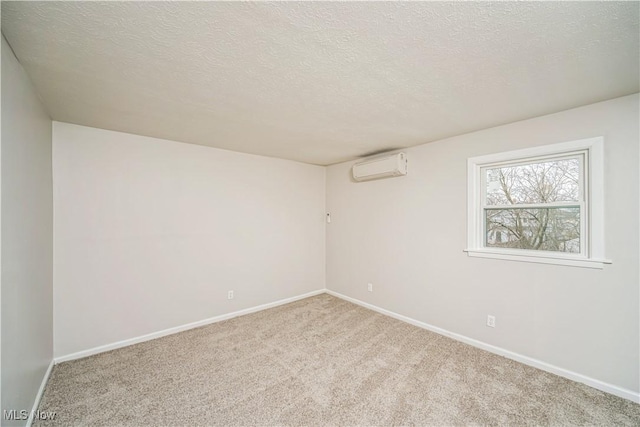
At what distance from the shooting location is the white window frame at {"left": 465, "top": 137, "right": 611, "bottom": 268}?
206 centimetres

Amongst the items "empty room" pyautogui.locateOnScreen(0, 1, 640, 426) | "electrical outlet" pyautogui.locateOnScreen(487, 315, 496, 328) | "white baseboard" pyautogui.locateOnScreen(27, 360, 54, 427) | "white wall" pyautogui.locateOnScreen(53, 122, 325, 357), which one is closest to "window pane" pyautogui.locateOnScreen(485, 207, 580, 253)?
"empty room" pyautogui.locateOnScreen(0, 1, 640, 426)

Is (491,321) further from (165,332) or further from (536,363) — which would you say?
(165,332)

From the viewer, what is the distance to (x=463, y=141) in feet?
9.37

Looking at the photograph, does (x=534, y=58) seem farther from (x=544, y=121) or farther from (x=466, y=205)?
(x=466, y=205)

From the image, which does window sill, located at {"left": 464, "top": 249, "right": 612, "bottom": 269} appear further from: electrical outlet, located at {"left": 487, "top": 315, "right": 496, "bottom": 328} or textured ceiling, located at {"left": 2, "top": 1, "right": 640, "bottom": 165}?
textured ceiling, located at {"left": 2, "top": 1, "right": 640, "bottom": 165}

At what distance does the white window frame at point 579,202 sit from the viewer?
2.06 meters

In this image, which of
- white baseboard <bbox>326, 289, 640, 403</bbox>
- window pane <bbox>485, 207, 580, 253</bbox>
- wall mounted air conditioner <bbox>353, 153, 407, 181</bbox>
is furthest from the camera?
wall mounted air conditioner <bbox>353, 153, 407, 181</bbox>

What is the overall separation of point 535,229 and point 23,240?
4.08m

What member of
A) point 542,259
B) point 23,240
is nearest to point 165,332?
point 23,240

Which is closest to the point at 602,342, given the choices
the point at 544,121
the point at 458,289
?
the point at 458,289

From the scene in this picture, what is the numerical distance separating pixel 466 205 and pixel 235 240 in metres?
2.94

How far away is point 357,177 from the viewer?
12.5ft

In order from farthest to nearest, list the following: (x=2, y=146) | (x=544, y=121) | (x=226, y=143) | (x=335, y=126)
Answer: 1. (x=226, y=143)
2. (x=335, y=126)
3. (x=544, y=121)
4. (x=2, y=146)

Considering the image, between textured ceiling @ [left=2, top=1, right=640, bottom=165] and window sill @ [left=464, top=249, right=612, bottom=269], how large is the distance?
128 centimetres
